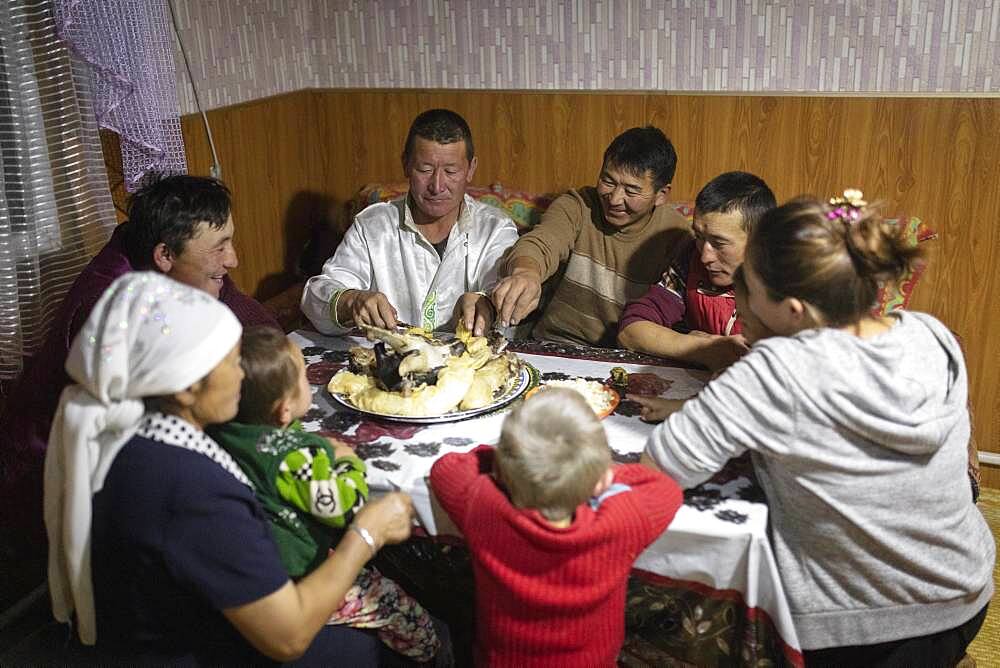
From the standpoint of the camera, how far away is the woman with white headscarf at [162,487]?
122 centimetres

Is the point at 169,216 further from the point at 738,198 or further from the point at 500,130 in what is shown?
the point at 500,130

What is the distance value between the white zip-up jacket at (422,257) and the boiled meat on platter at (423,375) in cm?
87

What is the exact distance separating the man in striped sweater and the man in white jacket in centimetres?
15

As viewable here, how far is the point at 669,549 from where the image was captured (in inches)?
55.1

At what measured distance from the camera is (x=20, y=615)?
7.47ft

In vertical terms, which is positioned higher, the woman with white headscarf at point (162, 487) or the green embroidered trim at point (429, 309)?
the woman with white headscarf at point (162, 487)

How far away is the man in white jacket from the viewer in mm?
2607

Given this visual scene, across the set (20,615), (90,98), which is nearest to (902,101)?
(90,98)

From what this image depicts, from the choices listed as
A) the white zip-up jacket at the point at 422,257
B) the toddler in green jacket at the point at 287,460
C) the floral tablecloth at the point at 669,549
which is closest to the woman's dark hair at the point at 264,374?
the toddler in green jacket at the point at 287,460

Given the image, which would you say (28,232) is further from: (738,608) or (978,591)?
(978,591)

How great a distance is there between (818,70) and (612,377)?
172 centimetres

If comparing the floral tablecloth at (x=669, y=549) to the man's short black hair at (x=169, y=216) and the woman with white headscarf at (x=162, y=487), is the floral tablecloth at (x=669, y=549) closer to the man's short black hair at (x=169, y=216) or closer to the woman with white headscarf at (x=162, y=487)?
the woman with white headscarf at (x=162, y=487)

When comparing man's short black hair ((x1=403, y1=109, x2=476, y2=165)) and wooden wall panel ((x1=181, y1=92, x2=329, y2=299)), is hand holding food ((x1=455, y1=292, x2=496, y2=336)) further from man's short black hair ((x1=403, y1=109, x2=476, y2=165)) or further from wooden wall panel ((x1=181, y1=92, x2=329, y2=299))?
wooden wall panel ((x1=181, y1=92, x2=329, y2=299))

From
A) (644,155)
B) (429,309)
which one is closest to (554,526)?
(644,155)
